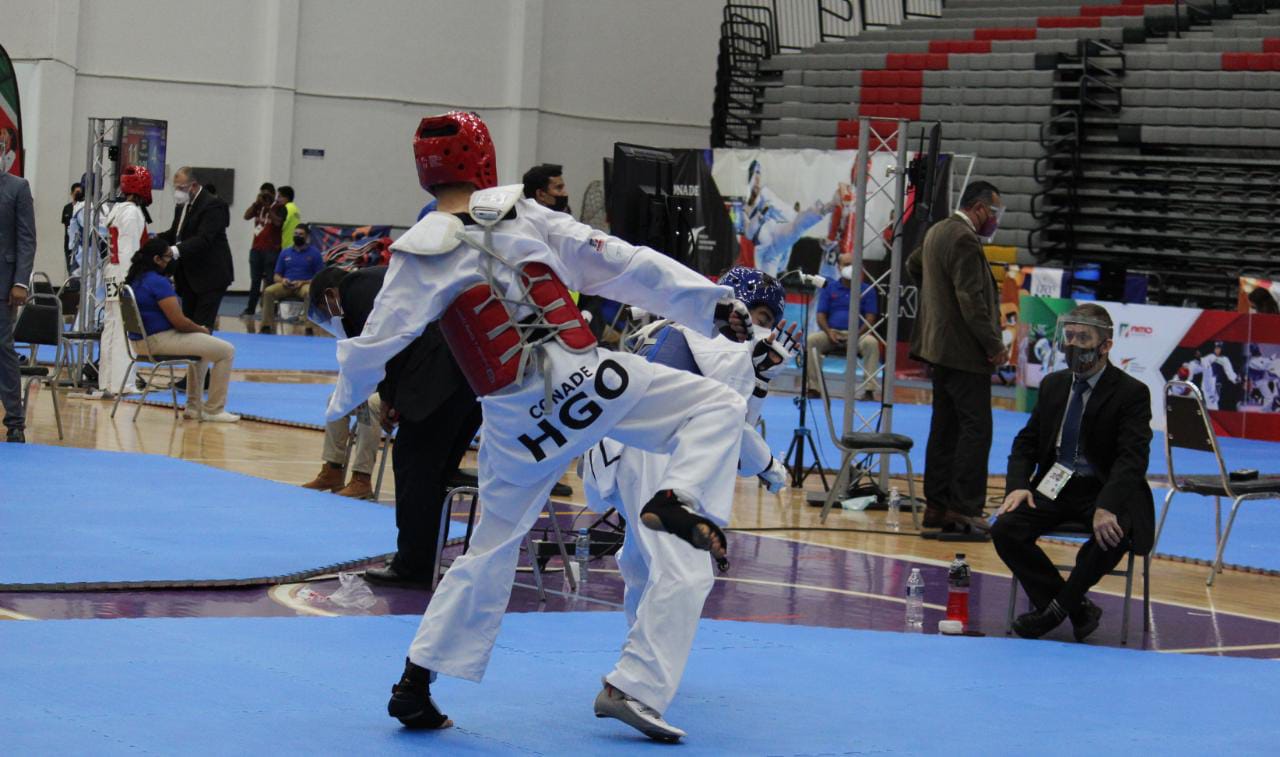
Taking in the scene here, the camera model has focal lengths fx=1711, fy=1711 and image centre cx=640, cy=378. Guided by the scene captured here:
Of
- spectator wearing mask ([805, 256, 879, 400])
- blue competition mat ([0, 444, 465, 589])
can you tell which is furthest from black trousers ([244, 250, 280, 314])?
blue competition mat ([0, 444, 465, 589])

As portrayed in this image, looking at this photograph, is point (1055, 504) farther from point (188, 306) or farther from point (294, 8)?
point (294, 8)

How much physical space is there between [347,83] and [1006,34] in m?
10.1

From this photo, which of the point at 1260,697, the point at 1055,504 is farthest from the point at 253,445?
the point at 1260,697

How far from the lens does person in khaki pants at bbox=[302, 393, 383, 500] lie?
9133 mm

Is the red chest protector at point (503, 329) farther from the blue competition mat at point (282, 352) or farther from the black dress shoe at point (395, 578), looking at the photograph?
the blue competition mat at point (282, 352)

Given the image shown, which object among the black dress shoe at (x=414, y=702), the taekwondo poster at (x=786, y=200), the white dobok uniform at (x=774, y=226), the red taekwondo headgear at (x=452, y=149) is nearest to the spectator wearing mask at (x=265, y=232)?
the taekwondo poster at (x=786, y=200)

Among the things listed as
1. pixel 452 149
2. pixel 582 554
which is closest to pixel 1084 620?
pixel 582 554

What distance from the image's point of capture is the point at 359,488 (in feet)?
30.0

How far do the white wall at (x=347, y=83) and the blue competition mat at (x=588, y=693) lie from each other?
65.3 ft

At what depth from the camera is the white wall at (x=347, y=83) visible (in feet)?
80.6

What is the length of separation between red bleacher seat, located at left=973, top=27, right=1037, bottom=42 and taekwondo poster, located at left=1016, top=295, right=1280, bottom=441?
9.33m

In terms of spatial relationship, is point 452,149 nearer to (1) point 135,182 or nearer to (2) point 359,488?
(2) point 359,488

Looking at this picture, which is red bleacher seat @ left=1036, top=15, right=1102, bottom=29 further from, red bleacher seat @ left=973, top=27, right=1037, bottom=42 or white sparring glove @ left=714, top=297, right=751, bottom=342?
white sparring glove @ left=714, top=297, right=751, bottom=342

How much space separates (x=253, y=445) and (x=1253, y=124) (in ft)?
45.4
